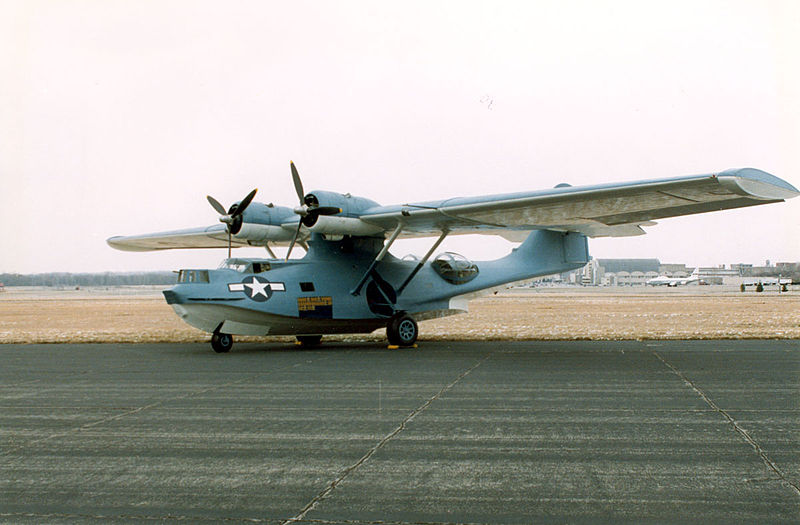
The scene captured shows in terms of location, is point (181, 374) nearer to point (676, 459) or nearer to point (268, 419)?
point (268, 419)

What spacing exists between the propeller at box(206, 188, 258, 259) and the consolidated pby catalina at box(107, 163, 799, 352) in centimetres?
4

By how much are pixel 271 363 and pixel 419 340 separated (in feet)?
25.4

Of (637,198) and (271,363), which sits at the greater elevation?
(637,198)

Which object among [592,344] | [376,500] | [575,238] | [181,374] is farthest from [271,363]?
[575,238]

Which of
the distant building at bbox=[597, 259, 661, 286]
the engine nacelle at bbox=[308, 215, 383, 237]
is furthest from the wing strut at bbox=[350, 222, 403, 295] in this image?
the distant building at bbox=[597, 259, 661, 286]

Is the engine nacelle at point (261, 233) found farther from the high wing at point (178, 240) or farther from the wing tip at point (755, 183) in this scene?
the wing tip at point (755, 183)

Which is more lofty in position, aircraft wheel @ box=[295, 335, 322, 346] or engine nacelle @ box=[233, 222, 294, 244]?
engine nacelle @ box=[233, 222, 294, 244]

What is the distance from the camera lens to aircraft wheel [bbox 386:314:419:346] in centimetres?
1848

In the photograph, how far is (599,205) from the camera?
14.9m

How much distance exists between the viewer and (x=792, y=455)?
→ 5.63 meters

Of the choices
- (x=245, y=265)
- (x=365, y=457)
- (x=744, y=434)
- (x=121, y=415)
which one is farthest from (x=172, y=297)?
(x=744, y=434)

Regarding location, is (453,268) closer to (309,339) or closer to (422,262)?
(422,262)

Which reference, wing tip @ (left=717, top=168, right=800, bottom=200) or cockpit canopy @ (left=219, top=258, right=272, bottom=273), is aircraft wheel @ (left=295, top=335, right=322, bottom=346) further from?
wing tip @ (left=717, top=168, right=800, bottom=200)

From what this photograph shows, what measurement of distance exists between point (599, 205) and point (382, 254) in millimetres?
6309
